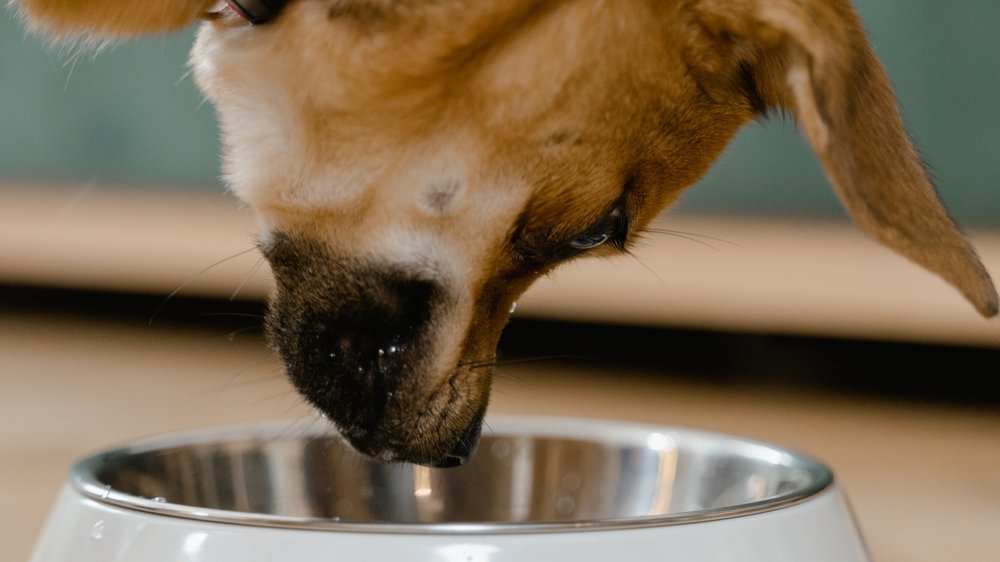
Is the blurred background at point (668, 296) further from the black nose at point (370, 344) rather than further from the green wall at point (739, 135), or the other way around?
the black nose at point (370, 344)

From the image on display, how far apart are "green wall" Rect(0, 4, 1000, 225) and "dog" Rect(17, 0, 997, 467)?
0.70 meters

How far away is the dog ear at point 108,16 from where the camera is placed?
33.7 inches

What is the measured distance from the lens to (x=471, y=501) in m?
0.85

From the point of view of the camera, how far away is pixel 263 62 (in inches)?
32.1

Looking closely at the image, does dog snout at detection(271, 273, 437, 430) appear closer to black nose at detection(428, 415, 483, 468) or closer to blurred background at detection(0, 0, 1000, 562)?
black nose at detection(428, 415, 483, 468)

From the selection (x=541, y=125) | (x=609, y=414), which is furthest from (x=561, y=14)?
(x=609, y=414)

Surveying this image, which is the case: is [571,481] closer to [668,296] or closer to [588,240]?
[588,240]

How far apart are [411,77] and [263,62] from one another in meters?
0.12

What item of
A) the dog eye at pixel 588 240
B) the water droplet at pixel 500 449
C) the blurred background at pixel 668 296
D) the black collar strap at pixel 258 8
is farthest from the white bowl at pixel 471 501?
the blurred background at pixel 668 296

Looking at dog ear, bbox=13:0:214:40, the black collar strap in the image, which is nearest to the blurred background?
dog ear, bbox=13:0:214:40

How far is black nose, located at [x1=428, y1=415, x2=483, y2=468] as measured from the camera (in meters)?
0.82

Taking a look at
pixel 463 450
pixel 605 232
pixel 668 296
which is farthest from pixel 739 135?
pixel 463 450

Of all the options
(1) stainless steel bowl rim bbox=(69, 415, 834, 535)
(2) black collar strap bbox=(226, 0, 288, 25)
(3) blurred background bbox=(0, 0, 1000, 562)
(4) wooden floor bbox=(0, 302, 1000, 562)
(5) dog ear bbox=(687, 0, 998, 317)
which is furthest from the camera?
(3) blurred background bbox=(0, 0, 1000, 562)

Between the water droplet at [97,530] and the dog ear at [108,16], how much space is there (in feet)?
1.28
